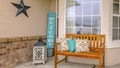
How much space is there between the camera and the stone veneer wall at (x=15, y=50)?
4371mm

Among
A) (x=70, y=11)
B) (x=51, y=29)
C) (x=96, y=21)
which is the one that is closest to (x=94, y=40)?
(x=96, y=21)

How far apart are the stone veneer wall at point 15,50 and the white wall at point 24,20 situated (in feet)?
0.51

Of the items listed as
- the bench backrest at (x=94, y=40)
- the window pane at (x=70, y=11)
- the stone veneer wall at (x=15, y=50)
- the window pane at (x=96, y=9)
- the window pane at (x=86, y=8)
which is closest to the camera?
the stone veneer wall at (x=15, y=50)

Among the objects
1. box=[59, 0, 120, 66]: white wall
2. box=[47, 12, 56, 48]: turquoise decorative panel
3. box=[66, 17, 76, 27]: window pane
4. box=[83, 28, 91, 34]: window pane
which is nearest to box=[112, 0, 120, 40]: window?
box=[59, 0, 120, 66]: white wall

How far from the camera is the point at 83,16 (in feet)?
16.5

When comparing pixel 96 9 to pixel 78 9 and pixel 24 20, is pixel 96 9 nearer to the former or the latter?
pixel 78 9

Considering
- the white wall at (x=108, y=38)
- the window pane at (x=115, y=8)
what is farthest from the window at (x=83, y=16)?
the window pane at (x=115, y=8)

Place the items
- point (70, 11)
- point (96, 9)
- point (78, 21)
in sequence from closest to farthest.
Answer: point (96, 9)
point (78, 21)
point (70, 11)

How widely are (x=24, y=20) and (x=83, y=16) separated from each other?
1.72 meters

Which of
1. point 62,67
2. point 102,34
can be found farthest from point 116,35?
point 62,67

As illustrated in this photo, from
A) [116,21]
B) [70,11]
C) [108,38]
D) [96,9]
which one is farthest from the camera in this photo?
[70,11]

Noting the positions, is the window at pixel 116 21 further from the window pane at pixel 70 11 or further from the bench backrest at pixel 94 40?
the window pane at pixel 70 11

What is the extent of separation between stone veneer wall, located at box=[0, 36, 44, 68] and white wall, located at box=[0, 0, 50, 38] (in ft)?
0.51

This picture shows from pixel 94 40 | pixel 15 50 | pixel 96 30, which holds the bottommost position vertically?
pixel 15 50
